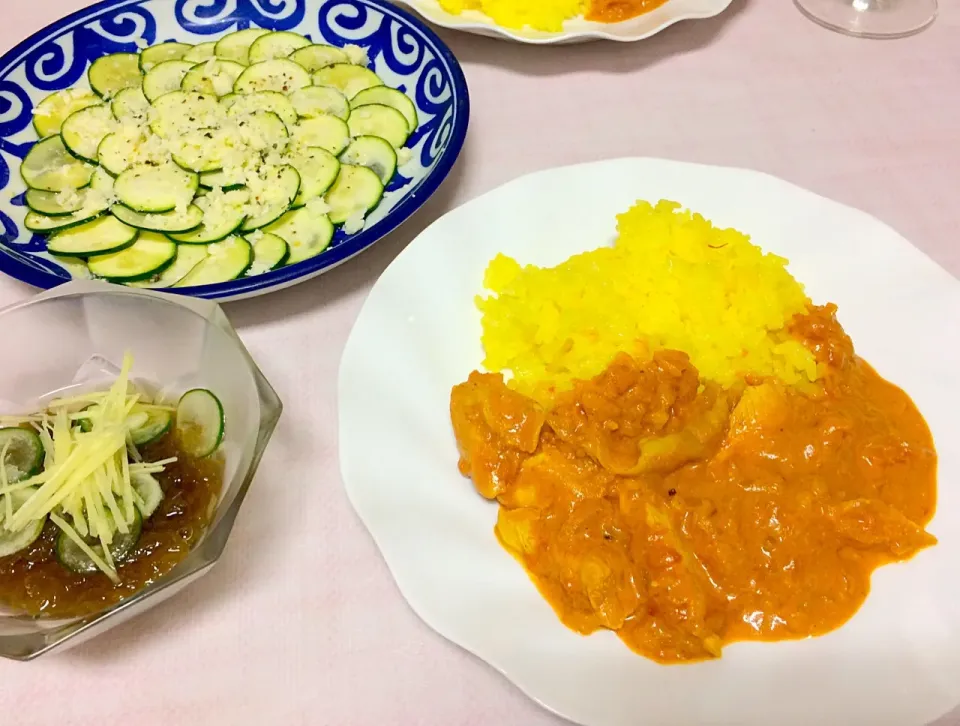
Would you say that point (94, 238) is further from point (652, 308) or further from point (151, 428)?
point (652, 308)

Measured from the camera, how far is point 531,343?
2393 mm

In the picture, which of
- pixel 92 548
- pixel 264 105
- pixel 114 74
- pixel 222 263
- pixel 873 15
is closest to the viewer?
pixel 92 548

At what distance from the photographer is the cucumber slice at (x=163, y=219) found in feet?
8.63

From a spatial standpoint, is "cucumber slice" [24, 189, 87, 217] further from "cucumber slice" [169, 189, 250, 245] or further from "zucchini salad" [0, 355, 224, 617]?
"zucchini salad" [0, 355, 224, 617]

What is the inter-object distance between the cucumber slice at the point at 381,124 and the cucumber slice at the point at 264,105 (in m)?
0.23

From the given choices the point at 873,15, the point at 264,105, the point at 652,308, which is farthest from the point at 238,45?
the point at 873,15

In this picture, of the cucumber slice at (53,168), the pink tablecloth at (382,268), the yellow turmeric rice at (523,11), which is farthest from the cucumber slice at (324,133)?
the yellow turmeric rice at (523,11)

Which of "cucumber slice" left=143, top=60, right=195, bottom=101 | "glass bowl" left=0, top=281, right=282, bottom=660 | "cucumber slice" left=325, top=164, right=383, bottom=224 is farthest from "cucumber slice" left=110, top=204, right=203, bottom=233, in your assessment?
"cucumber slice" left=143, top=60, right=195, bottom=101

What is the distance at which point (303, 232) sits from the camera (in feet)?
8.70

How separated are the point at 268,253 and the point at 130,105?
110cm

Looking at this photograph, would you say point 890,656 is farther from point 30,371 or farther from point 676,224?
point 30,371

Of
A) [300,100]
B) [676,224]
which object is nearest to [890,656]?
[676,224]

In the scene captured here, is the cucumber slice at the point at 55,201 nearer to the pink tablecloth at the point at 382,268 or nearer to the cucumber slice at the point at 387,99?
the pink tablecloth at the point at 382,268

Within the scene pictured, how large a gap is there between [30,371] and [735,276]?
2.09m
